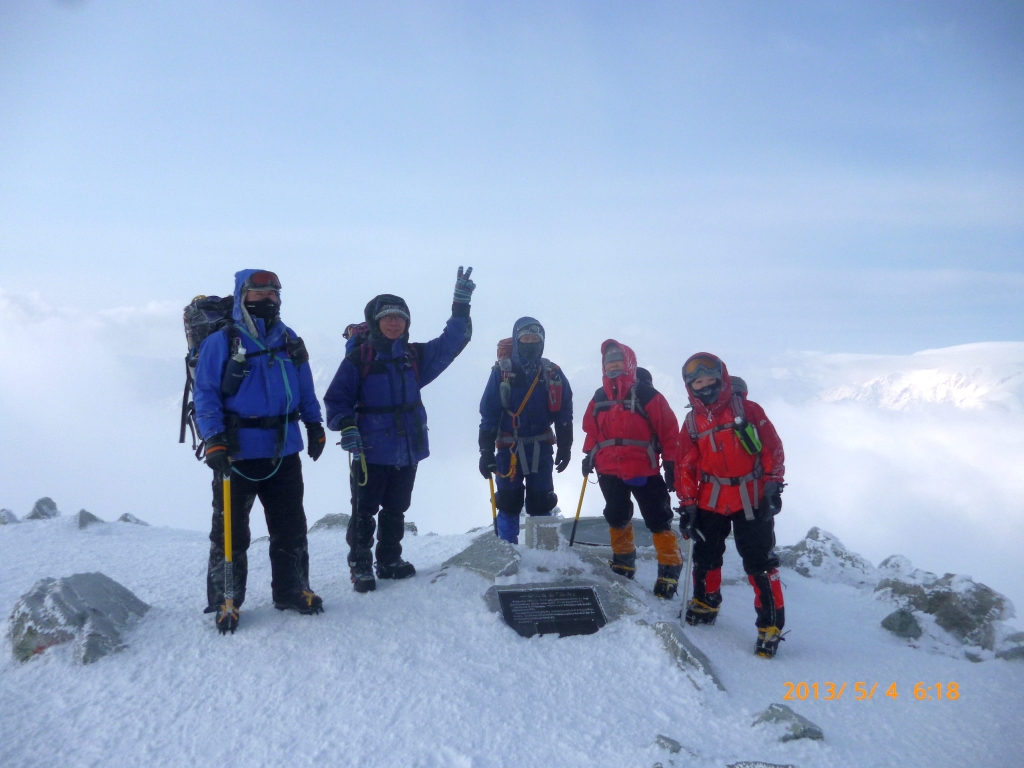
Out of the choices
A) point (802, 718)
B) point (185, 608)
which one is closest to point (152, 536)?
point (185, 608)

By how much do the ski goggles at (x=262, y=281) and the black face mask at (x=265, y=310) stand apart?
0.11 metres

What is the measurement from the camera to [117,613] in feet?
15.7

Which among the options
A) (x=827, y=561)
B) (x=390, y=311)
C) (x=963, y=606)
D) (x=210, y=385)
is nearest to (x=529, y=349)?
(x=390, y=311)

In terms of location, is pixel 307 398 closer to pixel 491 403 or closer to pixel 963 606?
pixel 491 403

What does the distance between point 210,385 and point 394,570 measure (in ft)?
8.25

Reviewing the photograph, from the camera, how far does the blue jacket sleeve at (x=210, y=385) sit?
4.47 metres

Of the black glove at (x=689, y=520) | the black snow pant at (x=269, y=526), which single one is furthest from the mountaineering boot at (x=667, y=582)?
the black snow pant at (x=269, y=526)

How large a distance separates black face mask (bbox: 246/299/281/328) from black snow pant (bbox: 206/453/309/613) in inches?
44.2

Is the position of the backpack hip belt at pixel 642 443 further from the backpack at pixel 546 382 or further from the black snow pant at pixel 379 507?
the black snow pant at pixel 379 507

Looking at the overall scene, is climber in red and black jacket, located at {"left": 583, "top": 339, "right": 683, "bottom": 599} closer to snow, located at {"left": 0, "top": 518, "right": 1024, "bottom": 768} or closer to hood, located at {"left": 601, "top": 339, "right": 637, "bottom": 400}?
hood, located at {"left": 601, "top": 339, "right": 637, "bottom": 400}

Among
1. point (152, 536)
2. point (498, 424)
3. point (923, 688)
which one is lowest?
point (152, 536)

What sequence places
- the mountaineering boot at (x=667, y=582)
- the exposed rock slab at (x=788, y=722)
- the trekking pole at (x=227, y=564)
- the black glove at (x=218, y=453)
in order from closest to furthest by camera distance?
1. the exposed rock slab at (x=788, y=722)
2. the black glove at (x=218, y=453)
3. the trekking pole at (x=227, y=564)
4. the mountaineering boot at (x=667, y=582)

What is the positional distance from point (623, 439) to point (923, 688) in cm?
313

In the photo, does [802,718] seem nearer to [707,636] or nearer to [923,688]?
[707,636]
